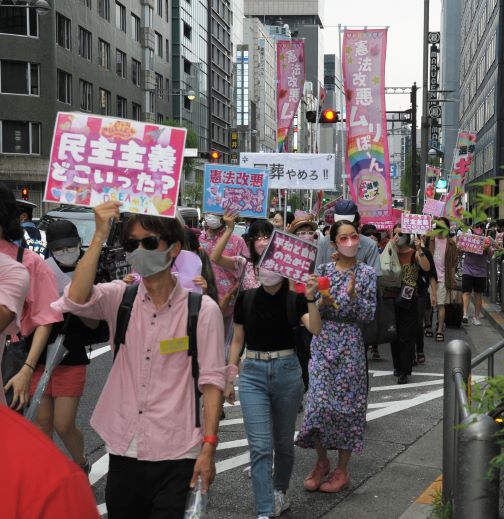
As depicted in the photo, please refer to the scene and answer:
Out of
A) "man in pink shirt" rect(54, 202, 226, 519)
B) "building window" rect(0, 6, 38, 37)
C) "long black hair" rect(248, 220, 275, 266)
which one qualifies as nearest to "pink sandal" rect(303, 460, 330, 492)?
"long black hair" rect(248, 220, 275, 266)

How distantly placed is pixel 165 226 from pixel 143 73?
5634 cm

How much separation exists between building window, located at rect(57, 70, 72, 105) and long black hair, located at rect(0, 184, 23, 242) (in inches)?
1638

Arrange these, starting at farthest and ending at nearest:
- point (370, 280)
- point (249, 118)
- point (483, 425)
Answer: point (249, 118)
point (370, 280)
point (483, 425)

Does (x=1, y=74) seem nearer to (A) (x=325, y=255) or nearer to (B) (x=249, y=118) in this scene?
(A) (x=325, y=255)

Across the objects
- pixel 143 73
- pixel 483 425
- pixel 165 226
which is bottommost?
pixel 483 425

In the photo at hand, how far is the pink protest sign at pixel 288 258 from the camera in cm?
511

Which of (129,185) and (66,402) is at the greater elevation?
(129,185)

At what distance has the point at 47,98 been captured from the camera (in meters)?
42.4

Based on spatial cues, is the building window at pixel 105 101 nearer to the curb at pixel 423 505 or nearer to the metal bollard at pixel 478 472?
the curb at pixel 423 505

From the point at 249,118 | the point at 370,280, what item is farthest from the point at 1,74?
the point at 249,118

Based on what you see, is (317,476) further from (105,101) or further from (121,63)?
(121,63)

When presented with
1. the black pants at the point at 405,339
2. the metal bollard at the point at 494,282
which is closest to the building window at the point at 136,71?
the metal bollard at the point at 494,282

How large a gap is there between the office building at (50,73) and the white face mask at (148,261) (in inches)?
1533

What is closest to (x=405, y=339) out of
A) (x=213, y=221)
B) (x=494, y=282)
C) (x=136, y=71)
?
(x=213, y=221)
